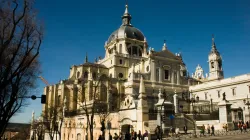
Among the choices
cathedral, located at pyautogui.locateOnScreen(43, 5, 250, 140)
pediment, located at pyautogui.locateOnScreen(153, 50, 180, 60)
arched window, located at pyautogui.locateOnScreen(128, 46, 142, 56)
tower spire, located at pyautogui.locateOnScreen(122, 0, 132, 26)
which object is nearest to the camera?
cathedral, located at pyautogui.locateOnScreen(43, 5, 250, 140)

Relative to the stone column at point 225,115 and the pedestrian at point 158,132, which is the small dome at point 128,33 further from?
the pedestrian at point 158,132

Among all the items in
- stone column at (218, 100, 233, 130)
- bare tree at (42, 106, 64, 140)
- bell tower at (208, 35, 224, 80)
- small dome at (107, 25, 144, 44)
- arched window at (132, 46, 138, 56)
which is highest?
small dome at (107, 25, 144, 44)

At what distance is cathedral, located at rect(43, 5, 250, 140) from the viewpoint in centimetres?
2559

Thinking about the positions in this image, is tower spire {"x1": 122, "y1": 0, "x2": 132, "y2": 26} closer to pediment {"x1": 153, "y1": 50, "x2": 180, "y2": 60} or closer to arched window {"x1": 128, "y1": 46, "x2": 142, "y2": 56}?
arched window {"x1": 128, "y1": 46, "x2": 142, "y2": 56}

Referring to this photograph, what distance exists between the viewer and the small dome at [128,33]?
64000 millimetres

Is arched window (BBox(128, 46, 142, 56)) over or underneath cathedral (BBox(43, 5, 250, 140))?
over

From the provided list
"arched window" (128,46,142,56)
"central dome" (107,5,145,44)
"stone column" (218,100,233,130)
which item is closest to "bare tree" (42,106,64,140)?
"stone column" (218,100,233,130)

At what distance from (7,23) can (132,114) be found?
1443 cm

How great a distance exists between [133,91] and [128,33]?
22643 millimetres

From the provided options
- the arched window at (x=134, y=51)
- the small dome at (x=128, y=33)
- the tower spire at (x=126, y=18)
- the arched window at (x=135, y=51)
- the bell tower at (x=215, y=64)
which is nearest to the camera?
the bell tower at (x=215, y=64)

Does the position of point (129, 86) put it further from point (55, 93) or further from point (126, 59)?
point (55, 93)

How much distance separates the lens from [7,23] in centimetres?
1362

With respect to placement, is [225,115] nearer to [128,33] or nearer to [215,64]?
[215,64]

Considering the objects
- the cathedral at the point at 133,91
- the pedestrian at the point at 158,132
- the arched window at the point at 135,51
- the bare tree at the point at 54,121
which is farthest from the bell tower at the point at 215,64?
the pedestrian at the point at 158,132
